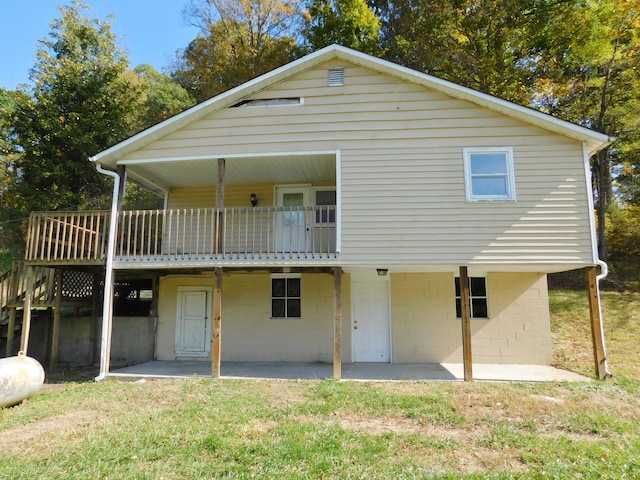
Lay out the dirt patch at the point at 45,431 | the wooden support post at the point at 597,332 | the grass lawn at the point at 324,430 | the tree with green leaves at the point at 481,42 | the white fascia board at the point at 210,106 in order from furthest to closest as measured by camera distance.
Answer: the tree with green leaves at the point at 481,42 < the white fascia board at the point at 210,106 < the wooden support post at the point at 597,332 < the dirt patch at the point at 45,431 < the grass lawn at the point at 324,430

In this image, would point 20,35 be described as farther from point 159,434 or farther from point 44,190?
point 159,434

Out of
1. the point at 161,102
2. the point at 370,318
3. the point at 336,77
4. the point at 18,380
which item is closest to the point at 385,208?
the point at 336,77

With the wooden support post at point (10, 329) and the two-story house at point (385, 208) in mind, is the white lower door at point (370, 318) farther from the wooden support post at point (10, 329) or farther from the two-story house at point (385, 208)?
the wooden support post at point (10, 329)

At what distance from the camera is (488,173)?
8.96 meters

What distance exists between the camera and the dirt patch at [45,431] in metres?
4.99

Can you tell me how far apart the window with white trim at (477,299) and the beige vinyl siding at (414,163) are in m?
2.65

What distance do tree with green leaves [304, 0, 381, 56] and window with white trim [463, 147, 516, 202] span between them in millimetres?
12128

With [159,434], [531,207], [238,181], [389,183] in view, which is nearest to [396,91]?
[389,183]

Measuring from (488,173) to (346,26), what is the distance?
13708 millimetres

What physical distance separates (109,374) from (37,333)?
16.3ft

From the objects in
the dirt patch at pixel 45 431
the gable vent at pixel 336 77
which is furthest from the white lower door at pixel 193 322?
the gable vent at pixel 336 77

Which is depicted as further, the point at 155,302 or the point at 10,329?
the point at 155,302

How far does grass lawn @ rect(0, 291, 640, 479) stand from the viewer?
14.1 feet

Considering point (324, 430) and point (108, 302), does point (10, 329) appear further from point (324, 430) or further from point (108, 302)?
point (324, 430)
